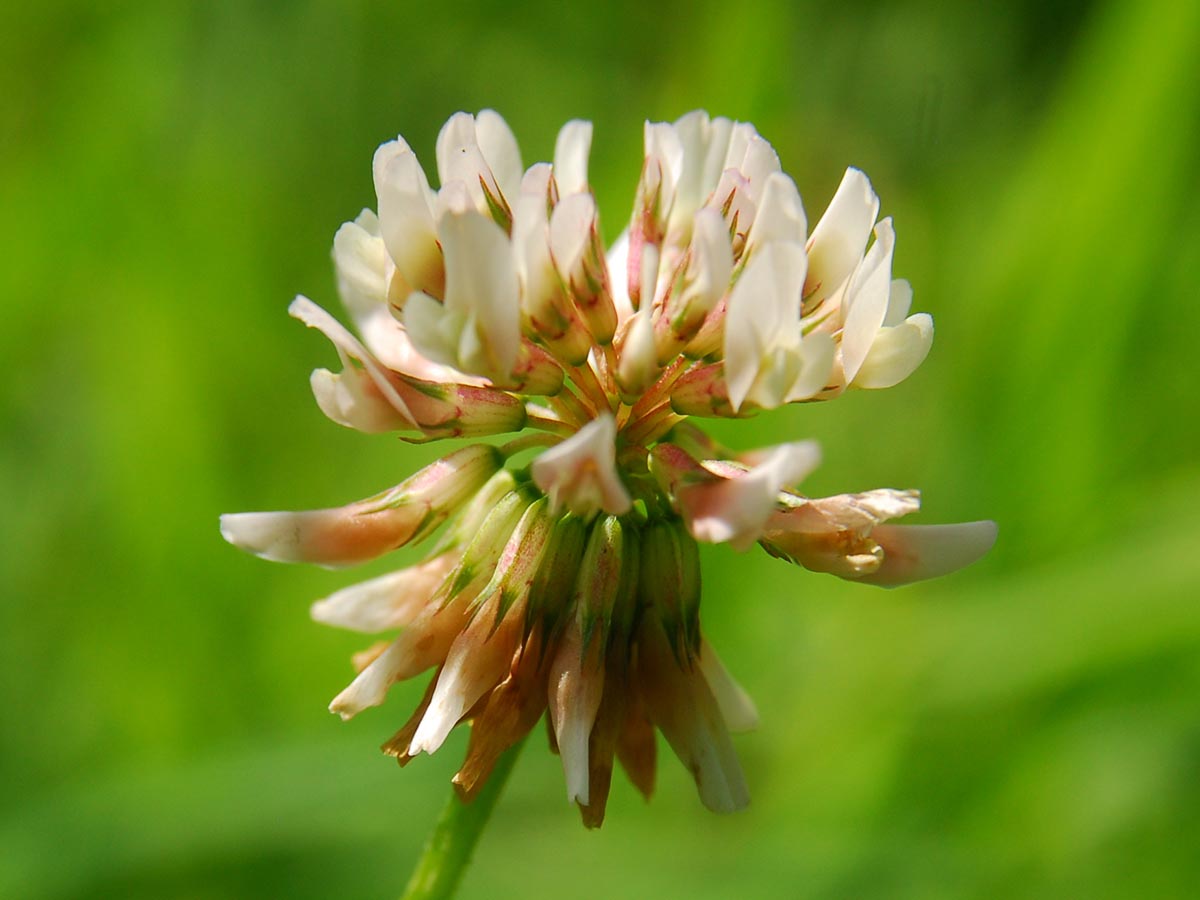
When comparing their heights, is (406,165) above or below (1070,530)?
above

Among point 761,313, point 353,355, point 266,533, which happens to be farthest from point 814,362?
point 266,533

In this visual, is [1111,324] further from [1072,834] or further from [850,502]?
[850,502]

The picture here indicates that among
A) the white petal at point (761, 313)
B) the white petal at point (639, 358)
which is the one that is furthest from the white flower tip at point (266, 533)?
the white petal at point (761, 313)

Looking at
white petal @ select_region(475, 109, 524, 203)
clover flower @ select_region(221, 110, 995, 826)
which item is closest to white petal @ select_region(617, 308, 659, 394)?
clover flower @ select_region(221, 110, 995, 826)

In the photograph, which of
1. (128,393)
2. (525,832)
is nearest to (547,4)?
(128,393)

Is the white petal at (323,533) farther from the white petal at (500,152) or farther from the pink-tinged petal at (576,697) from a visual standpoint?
the white petal at (500,152)

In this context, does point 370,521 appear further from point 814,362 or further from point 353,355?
point 814,362

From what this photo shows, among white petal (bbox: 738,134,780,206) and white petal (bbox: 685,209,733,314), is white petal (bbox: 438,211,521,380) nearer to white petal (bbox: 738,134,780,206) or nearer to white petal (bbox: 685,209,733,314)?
white petal (bbox: 685,209,733,314)
